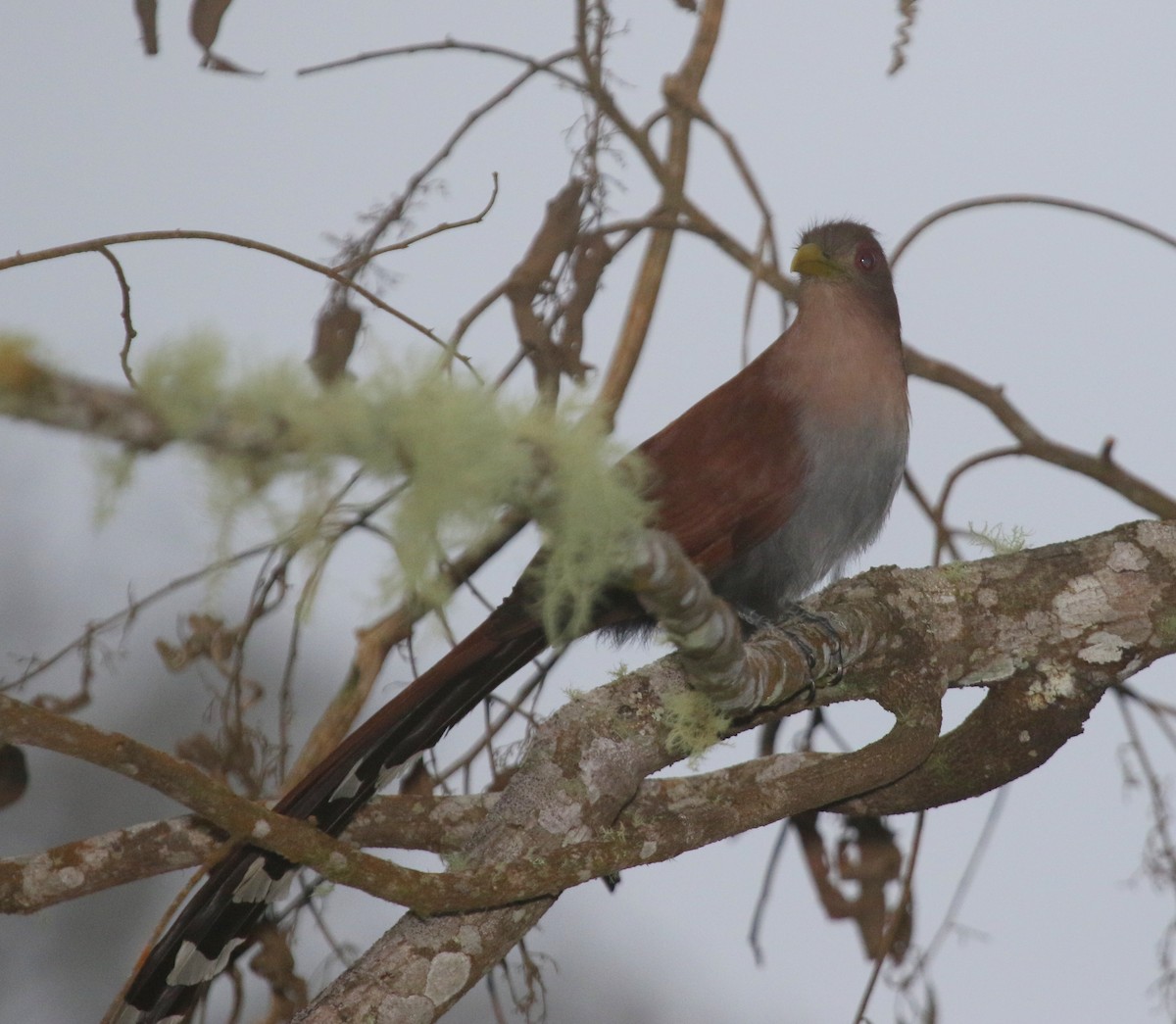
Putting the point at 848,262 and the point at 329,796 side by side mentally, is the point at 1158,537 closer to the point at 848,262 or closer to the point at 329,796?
the point at 848,262

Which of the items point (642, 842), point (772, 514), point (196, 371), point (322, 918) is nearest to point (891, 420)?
point (772, 514)

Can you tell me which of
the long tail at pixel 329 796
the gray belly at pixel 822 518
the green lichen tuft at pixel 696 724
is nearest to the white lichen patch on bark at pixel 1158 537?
the gray belly at pixel 822 518

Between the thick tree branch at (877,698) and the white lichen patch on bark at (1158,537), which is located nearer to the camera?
the thick tree branch at (877,698)

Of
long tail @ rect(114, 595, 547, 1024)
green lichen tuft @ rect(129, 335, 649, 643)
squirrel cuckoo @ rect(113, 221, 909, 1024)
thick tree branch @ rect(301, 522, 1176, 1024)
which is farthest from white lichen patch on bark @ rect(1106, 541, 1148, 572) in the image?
green lichen tuft @ rect(129, 335, 649, 643)

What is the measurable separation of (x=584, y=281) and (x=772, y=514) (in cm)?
49

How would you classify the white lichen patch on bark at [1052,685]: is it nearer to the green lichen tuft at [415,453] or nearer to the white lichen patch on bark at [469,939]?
the white lichen patch on bark at [469,939]

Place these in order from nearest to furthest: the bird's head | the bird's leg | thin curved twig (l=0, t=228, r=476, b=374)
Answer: thin curved twig (l=0, t=228, r=476, b=374), the bird's leg, the bird's head

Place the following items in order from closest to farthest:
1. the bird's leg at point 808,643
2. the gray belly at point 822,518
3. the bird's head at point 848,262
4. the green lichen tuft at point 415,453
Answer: the green lichen tuft at point 415,453
the bird's leg at point 808,643
the gray belly at point 822,518
the bird's head at point 848,262

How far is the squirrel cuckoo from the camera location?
1258 mm

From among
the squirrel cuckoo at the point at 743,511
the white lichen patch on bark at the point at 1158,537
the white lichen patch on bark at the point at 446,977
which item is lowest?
the white lichen patch on bark at the point at 446,977

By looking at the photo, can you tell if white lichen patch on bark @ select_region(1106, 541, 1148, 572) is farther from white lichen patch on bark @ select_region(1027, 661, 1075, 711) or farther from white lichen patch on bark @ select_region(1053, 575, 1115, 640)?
white lichen patch on bark @ select_region(1027, 661, 1075, 711)

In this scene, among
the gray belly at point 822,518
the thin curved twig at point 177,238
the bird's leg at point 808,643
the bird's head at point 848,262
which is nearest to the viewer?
the thin curved twig at point 177,238

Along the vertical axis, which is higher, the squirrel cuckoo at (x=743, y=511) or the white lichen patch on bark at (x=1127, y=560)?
the squirrel cuckoo at (x=743, y=511)

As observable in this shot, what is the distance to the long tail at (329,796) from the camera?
123cm
